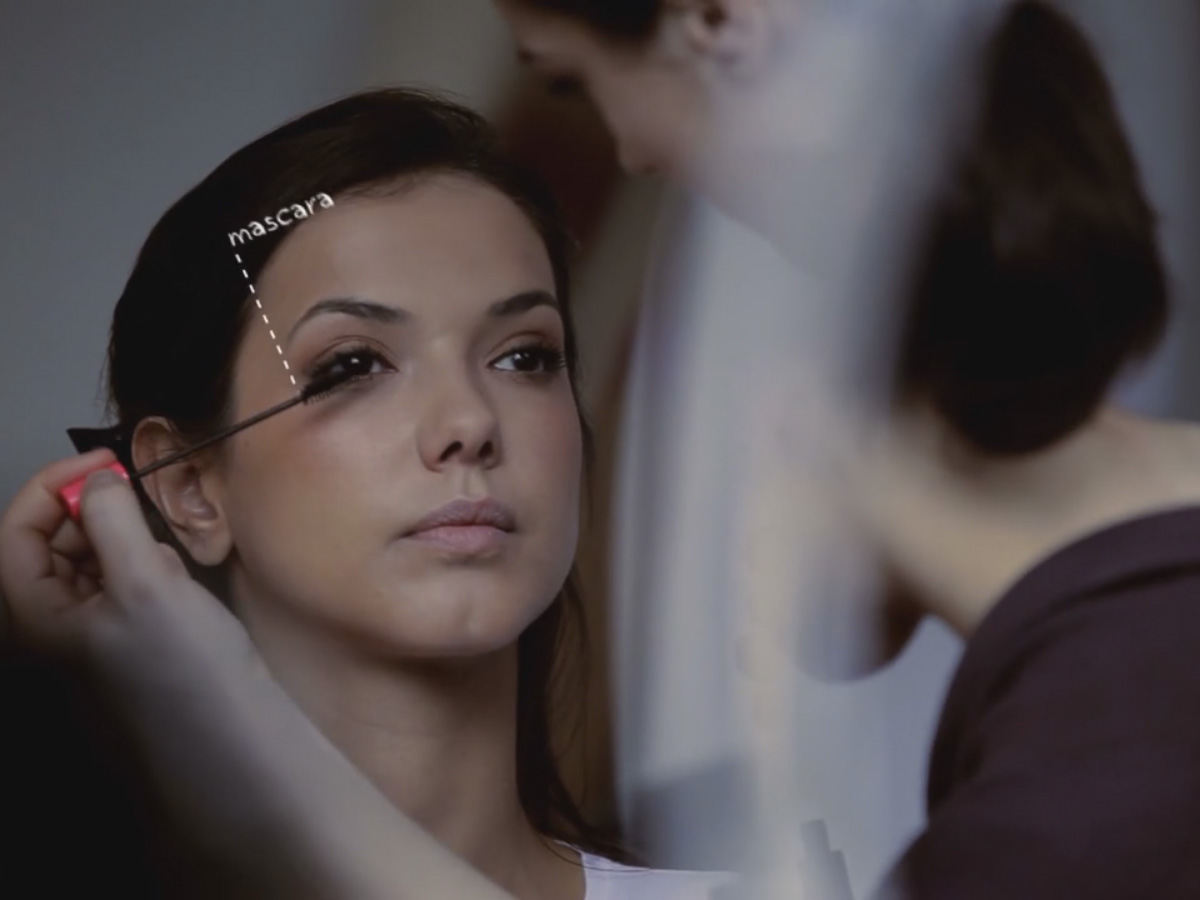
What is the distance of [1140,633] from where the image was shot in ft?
2.02

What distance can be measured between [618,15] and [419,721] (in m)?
0.31

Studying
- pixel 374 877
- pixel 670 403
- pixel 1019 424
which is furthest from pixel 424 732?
pixel 1019 424

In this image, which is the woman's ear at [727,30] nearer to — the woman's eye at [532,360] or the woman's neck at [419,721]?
the woman's eye at [532,360]

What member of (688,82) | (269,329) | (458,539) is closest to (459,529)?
(458,539)

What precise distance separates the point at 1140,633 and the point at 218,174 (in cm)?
43

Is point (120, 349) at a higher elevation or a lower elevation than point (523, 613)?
higher

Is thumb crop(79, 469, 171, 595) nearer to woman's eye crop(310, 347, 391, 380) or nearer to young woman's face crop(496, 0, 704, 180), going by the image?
woman's eye crop(310, 347, 391, 380)

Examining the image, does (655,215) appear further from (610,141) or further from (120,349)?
(120,349)

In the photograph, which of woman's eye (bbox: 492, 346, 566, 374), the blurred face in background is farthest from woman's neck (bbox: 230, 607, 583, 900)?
the blurred face in background

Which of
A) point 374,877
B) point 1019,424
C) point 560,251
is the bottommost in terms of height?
point 374,877

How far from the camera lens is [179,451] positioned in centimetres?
64

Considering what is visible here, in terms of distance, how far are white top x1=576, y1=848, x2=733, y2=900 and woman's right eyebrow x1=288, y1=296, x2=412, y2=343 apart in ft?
0.82

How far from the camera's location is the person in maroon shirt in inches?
24.4

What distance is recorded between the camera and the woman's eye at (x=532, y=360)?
2.11 ft
